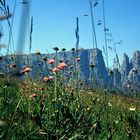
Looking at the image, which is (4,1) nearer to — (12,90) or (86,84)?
(12,90)

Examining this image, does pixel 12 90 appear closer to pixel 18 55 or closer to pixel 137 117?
pixel 137 117

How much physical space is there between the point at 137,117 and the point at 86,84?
474 cm

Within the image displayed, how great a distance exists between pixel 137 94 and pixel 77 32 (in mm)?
4258

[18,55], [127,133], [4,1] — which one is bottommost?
[127,133]

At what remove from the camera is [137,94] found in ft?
27.9

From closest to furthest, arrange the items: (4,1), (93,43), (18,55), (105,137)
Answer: (18,55) < (4,1) < (105,137) < (93,43)

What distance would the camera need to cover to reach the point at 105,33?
4.49m

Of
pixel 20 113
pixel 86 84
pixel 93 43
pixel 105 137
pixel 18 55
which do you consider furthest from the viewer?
pixel 86 84

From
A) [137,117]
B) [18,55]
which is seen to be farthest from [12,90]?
[18,55]

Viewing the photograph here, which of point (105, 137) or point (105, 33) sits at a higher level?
point (105, 33)

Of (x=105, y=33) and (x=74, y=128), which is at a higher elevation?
(x=105, y=33)

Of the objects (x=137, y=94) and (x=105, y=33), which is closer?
(x=105, y=33)

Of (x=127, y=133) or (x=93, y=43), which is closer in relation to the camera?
(x=127, y=133)

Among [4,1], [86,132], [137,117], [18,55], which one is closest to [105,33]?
[137,117]
